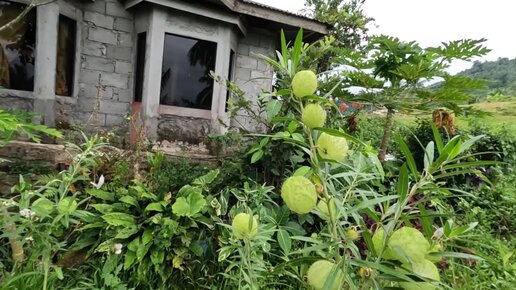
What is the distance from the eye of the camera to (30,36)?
16.1ft

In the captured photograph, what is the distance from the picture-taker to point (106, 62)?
5617 mm

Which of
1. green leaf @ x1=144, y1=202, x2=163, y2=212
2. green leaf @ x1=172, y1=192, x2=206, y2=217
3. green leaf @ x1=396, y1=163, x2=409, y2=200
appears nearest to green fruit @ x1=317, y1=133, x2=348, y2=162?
green leaf @ x1=396, y1=163, x2=409, y2=200

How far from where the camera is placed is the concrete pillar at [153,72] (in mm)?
5297

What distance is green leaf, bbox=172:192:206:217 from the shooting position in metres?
2.38

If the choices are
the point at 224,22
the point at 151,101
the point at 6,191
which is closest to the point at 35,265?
the point at 6,191

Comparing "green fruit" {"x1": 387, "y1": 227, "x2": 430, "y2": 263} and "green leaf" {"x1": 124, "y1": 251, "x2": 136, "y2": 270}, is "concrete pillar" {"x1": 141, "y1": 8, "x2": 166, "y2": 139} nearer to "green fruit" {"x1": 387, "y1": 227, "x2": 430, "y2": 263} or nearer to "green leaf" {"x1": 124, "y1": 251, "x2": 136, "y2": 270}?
"green leaf" {"x1": 124, "y1": 251, "x2": 136, "y2": 270}

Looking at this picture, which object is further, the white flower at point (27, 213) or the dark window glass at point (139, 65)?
the dark window glass at point (139, 65)

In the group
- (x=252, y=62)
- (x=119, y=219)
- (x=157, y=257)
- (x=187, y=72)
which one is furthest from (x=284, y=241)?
(x=252, y=62)

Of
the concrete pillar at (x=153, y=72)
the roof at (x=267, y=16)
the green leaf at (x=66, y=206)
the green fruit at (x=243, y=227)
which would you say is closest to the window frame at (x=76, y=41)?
the roof at (x=267, y=16)

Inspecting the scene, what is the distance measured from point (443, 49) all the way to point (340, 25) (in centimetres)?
1187

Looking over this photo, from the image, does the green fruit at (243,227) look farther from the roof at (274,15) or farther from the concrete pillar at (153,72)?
the roof at (274,15)

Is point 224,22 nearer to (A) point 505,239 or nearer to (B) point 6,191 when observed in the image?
(B) point 6,191

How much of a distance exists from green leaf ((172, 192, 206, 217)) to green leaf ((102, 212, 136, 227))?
38 cm

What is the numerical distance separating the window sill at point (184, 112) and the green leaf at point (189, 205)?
3.43m
